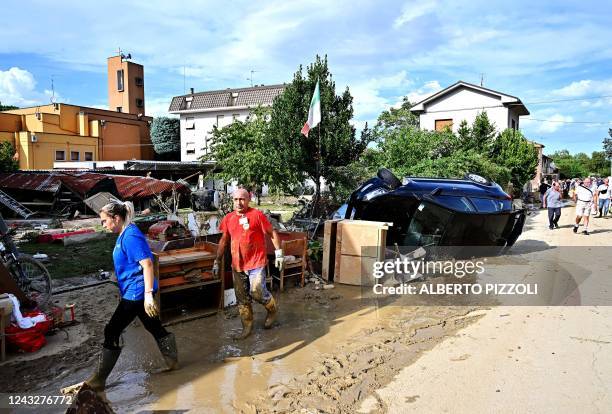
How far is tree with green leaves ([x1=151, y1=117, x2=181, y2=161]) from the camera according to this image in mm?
45250

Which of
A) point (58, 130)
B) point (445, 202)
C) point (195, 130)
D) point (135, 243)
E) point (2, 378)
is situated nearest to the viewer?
point (135, 243)

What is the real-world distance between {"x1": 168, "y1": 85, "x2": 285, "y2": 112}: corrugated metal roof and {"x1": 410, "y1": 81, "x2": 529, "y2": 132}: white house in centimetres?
1533

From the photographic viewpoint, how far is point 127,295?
3928 millimetres

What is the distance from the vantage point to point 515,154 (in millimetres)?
23203

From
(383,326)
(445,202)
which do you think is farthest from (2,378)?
(445,202)

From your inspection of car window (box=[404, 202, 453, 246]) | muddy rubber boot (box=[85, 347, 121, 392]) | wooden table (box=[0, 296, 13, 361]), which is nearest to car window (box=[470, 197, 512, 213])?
car window (box=[404, 202, 453, 246])

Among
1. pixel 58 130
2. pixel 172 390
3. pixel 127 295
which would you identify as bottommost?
pixel 172 390

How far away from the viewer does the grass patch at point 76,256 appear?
8406 mm

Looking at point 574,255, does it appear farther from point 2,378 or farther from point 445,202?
point 2,378

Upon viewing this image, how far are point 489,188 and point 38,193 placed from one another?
17.6m

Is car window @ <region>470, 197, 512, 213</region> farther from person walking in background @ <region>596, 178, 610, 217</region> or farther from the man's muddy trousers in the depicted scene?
person walking in background @ <region>596, 178, 610, 217</region>

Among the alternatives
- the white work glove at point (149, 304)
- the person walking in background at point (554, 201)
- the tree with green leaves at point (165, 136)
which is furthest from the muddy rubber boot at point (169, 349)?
the tree with green leaves at point (165, 136)

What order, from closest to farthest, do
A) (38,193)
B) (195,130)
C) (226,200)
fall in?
(226,200)
(38,193)
(195,130)

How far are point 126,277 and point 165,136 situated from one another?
144 ft
